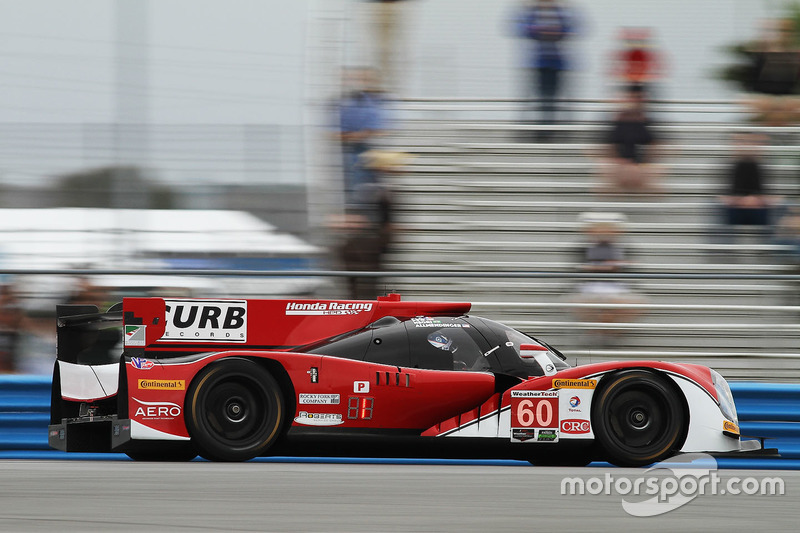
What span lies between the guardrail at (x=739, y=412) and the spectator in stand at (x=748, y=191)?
2382 mm

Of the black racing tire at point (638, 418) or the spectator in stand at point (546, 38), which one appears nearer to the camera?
the black racing tire at point (638, 418)

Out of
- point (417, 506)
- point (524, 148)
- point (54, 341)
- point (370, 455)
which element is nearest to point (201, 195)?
point (54, 341)

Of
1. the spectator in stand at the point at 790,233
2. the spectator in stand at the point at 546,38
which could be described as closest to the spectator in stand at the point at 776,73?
the spectator in stand at the point at 790,233

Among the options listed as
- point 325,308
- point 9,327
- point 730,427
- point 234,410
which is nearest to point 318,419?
point 234,410

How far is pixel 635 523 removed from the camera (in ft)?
13.9

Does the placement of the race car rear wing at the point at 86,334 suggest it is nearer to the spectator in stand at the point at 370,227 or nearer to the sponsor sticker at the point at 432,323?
the sponsor sticker at the point at 432,323

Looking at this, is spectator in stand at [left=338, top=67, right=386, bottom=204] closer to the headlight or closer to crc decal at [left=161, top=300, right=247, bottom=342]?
crc decal at [left=161, top=300, right=247, bottom=342]

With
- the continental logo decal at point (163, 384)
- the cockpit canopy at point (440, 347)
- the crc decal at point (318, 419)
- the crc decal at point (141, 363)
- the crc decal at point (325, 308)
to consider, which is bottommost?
the crc decal at point (318, 419)

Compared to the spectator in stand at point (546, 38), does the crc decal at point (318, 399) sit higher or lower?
lower

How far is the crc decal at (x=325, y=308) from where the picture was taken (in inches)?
261

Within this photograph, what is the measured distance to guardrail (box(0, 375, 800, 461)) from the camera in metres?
7.01

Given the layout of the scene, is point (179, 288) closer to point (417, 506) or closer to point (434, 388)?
point (434, 388)

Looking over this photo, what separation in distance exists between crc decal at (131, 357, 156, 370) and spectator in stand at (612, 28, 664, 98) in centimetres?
549

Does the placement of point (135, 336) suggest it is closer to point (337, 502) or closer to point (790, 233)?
point (337, 502)
